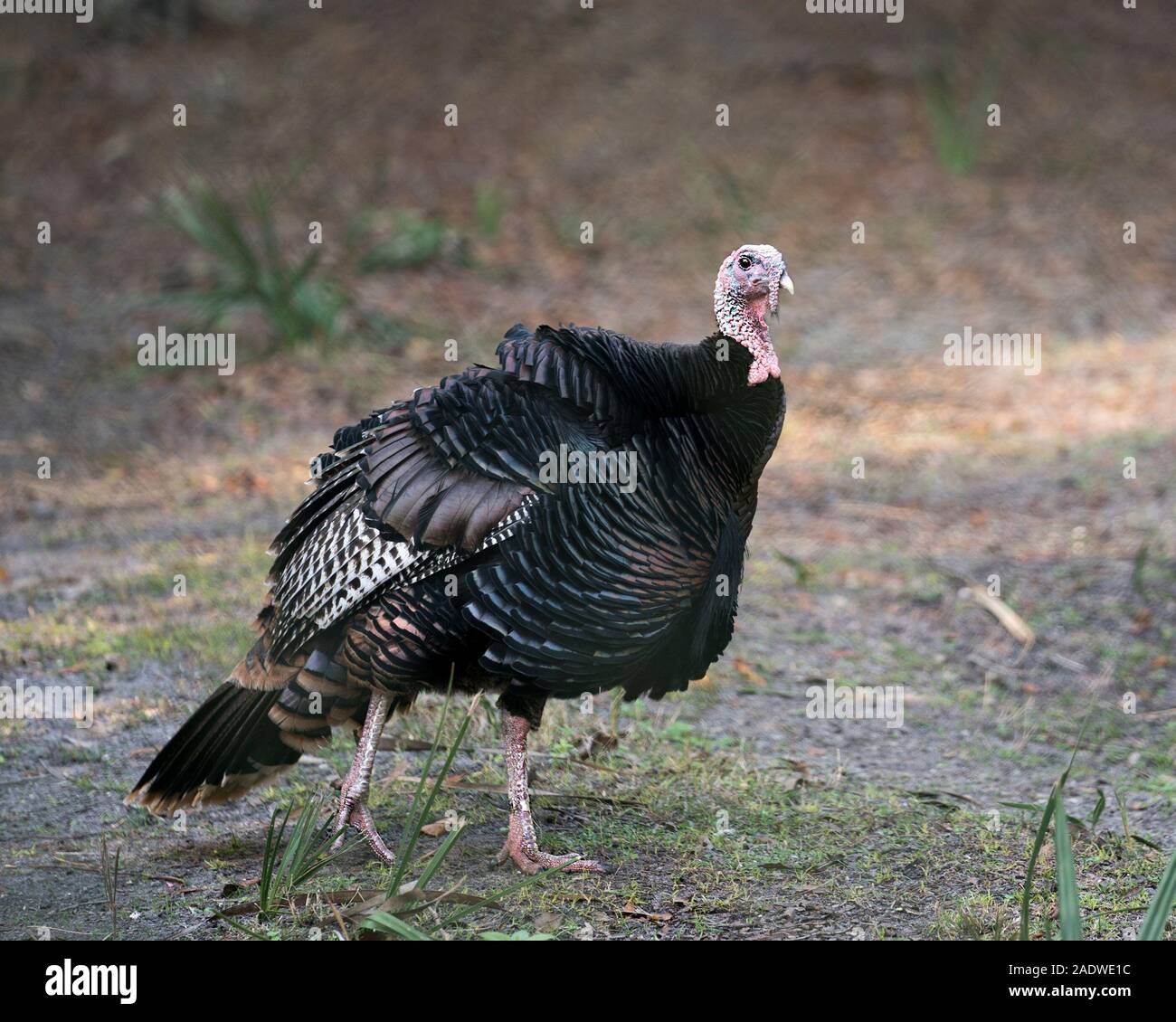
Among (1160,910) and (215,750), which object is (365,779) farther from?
(1160,910)

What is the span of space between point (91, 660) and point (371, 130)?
27.0 feet

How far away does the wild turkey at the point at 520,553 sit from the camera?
3803mm

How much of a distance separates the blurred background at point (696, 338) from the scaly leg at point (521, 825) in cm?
21

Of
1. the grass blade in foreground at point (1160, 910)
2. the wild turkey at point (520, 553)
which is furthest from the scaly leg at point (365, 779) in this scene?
the grass blade in foreground at point (1160, 910)

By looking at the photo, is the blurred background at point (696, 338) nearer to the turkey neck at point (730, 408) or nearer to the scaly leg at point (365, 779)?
the scaly leg at point (365, 779)

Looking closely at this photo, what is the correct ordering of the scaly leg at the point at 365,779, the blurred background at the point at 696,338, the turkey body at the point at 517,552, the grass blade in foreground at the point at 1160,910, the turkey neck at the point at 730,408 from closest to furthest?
the grass blade in foreground at the point at 1160,910 → the turkey body at the point at 517,552 → the turkey neck at the point at 730,408 → the scaly leg at the point at 365,779 → the blurred background at the point at 696,338

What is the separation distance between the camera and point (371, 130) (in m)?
12.9

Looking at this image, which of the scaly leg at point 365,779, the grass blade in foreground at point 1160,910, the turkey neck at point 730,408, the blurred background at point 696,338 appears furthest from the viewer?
the blurred background at point 696,338

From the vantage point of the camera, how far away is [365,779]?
4.14m

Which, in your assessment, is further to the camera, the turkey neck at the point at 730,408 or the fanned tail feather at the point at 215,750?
the fanned tail feather at the point at 215,750

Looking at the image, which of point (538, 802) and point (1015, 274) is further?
point (1015, 274)

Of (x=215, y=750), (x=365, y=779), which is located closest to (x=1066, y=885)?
(x=365, y=779)

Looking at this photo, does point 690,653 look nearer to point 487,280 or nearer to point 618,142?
point 487,280
